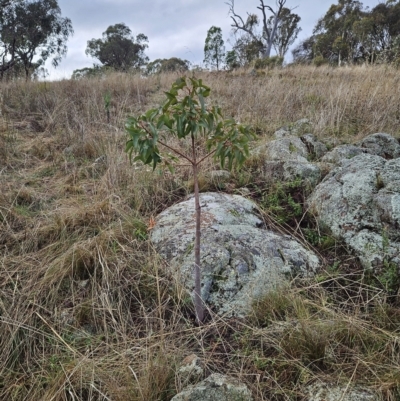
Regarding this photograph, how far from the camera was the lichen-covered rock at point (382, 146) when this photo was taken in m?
2.71

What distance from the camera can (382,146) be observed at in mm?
2781

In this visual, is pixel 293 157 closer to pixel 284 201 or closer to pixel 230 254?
pixel 284 201

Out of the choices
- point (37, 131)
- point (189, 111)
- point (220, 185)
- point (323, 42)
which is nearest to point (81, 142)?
point (37, 131)

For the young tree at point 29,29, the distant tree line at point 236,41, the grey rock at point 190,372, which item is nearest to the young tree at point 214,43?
the distant tree line at point 236,41

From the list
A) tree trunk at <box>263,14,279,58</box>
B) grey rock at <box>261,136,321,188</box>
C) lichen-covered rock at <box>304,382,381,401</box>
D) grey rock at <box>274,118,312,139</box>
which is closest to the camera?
lichen-covered rock at <box>304,382,381,401</box>

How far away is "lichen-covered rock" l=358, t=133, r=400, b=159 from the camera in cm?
271

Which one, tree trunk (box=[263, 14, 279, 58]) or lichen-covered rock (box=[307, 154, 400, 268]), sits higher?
tree trunk (box=[263, 14, 279, 58])

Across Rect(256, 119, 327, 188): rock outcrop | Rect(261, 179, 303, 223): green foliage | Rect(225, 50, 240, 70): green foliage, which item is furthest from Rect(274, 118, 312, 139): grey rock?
Rect(225, 50, 240, 70): green foliage

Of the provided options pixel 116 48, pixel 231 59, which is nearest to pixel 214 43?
pixel 231 59

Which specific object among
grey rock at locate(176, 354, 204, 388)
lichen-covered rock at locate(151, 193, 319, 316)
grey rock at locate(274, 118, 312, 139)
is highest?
grey rock at locate(274, 118, 312, 139)

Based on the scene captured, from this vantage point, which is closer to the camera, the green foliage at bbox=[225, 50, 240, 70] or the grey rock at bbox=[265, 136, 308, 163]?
the grey rock at bbox=[265, 136, 308, 163]

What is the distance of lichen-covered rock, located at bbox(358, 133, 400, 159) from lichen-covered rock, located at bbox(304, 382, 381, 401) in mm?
2302

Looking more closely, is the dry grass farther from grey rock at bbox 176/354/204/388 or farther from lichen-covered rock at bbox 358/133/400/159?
lichen-covered rock at bbox 358/133/400/159

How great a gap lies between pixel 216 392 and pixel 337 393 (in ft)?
1.42
